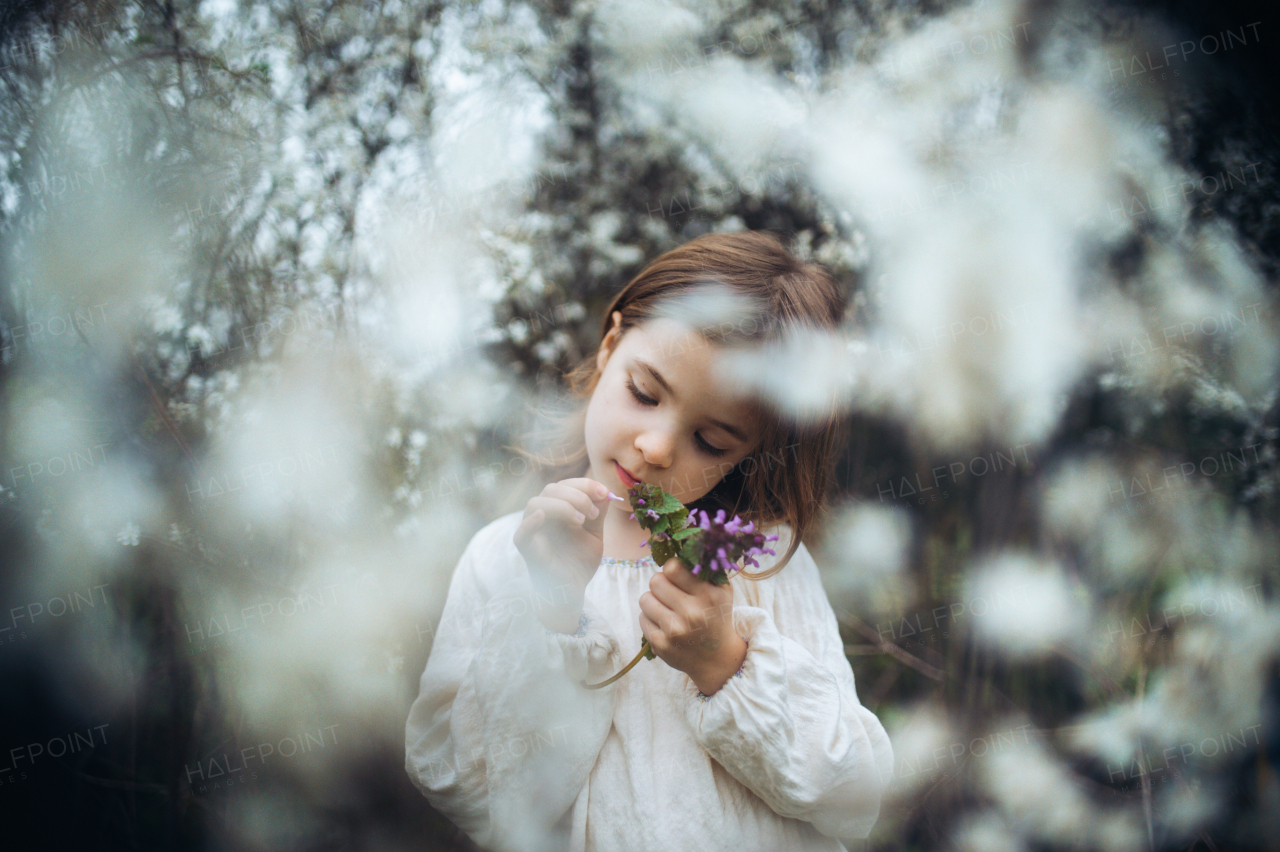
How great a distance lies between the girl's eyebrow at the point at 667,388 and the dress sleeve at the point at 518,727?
1.03 feet

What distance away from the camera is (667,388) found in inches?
26.3

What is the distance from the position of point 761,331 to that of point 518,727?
60 cm

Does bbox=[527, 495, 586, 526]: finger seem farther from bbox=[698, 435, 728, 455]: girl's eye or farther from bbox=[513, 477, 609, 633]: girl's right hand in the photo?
bbox=[698, 435, 728, 455]: girl's eye

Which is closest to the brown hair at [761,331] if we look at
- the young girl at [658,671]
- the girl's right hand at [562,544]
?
the young girl at [658,671]

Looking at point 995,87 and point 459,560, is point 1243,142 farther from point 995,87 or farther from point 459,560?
point 459,560

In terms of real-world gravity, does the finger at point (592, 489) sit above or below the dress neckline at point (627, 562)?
above

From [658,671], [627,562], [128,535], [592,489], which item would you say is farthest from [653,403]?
[128,535]

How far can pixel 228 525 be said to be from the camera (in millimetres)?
860

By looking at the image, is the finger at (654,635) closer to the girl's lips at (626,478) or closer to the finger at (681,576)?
the finger at (681,576)

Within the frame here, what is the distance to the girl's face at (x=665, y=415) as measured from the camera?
0.66 meters

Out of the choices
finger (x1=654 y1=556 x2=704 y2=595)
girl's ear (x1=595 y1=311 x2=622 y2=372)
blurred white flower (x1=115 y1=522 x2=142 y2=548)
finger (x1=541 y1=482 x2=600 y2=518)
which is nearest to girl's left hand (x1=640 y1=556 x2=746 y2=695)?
finger (x1=654 y1=556 x2=704 y2=595)

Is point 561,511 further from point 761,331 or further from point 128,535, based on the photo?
point 128,535

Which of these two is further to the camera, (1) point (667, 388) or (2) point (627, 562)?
(2) point (627, 562)

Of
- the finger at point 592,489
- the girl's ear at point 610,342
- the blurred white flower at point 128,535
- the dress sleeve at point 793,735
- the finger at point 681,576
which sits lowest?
the dress sleeve at point 793,735
